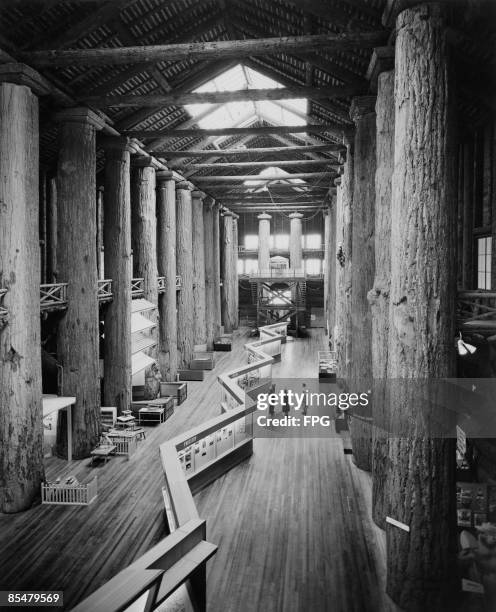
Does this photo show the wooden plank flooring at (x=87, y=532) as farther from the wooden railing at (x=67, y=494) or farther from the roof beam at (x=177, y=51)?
the roof beam at (x=177, y=51)

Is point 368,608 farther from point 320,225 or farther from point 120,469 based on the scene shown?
point 320,225

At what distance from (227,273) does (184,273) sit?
10.8 meters

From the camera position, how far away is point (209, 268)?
86.0 ft

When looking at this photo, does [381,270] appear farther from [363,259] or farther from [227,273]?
[227,273]

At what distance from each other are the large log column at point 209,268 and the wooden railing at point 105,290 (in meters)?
12.1

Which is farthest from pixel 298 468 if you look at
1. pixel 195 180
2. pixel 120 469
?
pixel 195 180

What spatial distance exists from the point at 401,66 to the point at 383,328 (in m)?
4.31

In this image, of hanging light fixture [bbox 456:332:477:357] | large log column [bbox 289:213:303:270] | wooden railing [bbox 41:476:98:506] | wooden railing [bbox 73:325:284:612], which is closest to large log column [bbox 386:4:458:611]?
wooden railing [bbox 73:325:284:612]

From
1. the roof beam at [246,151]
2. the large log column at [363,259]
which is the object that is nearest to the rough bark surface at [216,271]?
the roof beam at [246,151]

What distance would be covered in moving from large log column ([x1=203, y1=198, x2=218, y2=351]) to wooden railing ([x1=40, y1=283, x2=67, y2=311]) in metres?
14.4

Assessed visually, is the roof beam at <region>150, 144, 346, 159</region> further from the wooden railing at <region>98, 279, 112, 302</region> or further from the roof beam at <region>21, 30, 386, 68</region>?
the roof beam at <region>21, 30, 386, 68</region>

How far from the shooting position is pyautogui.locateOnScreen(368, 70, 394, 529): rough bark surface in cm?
851

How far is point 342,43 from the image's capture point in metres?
8.83

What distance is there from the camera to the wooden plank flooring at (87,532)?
730 centimetres
